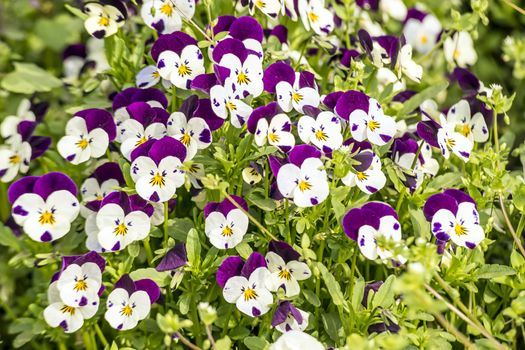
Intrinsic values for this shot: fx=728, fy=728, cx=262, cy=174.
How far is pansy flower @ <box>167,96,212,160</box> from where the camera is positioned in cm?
142

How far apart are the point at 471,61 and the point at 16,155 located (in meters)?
1.34

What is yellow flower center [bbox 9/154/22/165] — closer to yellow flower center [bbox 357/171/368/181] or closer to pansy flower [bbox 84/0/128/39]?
pansy flower [bbox 84/0/128/39]

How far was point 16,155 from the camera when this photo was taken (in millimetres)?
1694

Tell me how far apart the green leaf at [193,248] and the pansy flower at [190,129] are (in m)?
0.15

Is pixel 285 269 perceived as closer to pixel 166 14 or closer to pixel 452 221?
pixel 452 221

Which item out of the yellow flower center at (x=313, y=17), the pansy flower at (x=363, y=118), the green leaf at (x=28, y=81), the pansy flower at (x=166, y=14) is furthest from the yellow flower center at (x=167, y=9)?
the green leaf at (x=28, y=81)

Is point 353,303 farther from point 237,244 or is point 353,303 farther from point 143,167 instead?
point 143,167

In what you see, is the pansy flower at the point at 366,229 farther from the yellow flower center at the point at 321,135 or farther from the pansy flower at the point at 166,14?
the pansy flower at the point at 166,14

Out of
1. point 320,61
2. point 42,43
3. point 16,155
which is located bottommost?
point 42,43

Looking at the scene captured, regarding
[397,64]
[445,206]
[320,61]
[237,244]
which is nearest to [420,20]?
[320,61]

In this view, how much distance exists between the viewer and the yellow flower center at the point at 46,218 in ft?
4.85

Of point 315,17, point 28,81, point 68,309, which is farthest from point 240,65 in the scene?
point 28,81

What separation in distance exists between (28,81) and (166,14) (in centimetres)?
77

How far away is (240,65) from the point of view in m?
1.44
